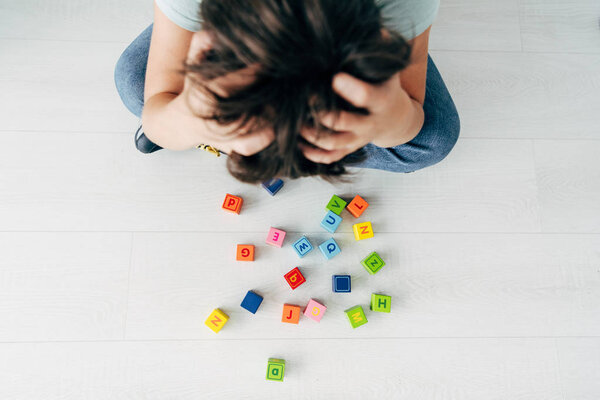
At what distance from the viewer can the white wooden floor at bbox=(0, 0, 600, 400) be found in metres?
0.97

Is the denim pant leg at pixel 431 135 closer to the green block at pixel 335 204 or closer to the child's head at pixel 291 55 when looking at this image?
the green block at pixel 335 204

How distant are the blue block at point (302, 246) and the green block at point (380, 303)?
0.19 metres

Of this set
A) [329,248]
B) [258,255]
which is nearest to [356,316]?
[329,248]

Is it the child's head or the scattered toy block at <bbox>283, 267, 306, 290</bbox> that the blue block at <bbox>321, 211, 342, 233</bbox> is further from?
the child's head

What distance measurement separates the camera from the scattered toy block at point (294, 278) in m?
0.98

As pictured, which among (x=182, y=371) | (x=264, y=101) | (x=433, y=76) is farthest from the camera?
(x=182, y=371)

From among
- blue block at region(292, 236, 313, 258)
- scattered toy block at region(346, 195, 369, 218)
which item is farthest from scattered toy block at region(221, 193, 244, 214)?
scattered toy block at region(346, 195, 369, 218)

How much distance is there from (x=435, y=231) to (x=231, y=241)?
1.62ft

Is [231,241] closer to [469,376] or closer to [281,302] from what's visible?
[281,302]

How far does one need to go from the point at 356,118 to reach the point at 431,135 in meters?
0.42

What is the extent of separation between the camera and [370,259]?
1.00 m

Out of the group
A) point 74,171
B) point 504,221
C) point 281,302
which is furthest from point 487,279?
point 74,171

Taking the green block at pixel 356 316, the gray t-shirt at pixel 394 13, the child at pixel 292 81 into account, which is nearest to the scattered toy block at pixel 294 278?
the green block at pixel 356 316

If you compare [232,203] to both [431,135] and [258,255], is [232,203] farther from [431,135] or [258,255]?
[431,135]
